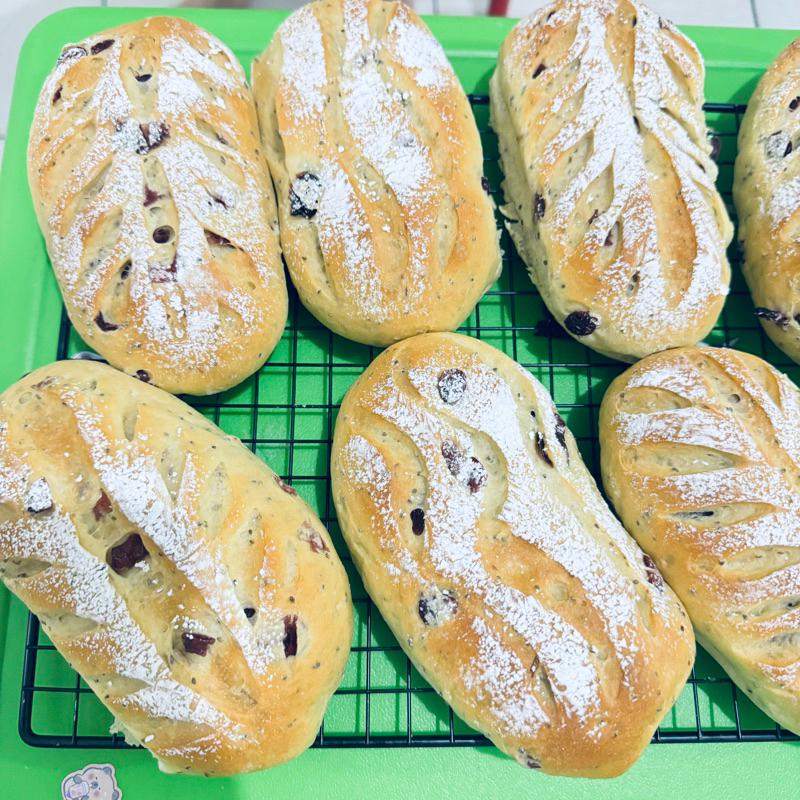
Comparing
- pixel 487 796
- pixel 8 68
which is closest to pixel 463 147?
pixel 487 796

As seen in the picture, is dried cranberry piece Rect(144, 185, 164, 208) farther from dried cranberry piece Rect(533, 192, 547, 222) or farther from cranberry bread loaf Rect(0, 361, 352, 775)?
dried cranberry piece Rect(533, 192, 547, 222)

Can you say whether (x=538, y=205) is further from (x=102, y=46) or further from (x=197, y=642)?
(x=197, y=642)

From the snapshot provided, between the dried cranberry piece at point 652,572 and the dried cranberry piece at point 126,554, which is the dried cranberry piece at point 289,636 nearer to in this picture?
the dried cranberry piece at point 126,554

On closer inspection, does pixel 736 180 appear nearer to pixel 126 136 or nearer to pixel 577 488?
pixel 577 488

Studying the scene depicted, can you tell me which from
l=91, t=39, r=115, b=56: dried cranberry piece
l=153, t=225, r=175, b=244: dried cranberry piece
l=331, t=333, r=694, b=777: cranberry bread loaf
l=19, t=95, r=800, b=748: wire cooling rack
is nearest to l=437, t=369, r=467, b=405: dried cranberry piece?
l=331, t=333, r=694, b=777: cranberry bread loaf

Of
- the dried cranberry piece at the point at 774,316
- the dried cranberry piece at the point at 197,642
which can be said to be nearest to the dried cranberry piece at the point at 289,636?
the dried cranberry piece at the point at 197,642

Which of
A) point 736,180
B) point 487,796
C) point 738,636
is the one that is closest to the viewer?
point 738,636
